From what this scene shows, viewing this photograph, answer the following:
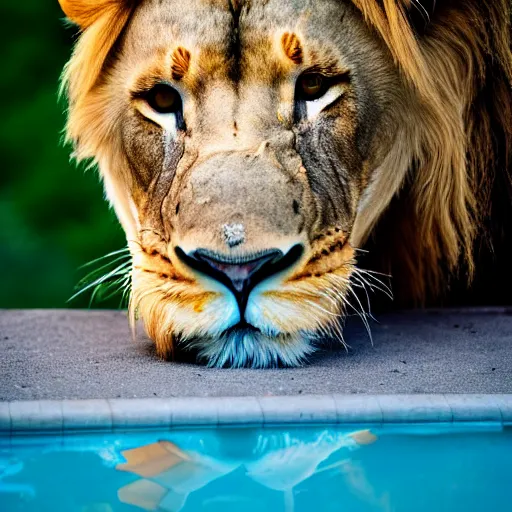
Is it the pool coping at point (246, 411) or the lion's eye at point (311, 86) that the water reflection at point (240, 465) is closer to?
the pool coping at point (246, 411)

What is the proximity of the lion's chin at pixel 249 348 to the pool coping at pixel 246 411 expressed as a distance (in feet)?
1.05

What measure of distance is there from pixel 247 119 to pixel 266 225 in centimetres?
37

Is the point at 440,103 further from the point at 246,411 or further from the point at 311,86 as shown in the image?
the point at 246,411

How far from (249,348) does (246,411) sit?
40cm

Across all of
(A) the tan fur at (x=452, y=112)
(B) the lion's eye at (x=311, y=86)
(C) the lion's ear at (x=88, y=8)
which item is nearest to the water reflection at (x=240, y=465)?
(B) the lion's eye at (x=311, y=86)

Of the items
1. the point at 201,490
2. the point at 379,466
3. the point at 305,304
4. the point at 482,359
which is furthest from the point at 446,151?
the point at 201,490

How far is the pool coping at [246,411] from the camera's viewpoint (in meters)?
2.33

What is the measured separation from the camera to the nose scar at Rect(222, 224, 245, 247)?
8.31ft

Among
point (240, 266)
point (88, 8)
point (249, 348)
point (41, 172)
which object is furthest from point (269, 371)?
point (41, 172)

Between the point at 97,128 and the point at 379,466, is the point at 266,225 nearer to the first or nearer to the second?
the point at 379,466

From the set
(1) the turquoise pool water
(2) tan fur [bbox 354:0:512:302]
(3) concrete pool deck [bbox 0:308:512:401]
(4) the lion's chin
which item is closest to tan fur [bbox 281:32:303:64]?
(2) tan fur [bbox 354:0:512:302]

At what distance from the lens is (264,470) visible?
7.31ft

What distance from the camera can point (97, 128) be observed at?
322 centimetres

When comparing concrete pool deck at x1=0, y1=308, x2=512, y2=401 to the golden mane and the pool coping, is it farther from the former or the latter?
the golden mane
